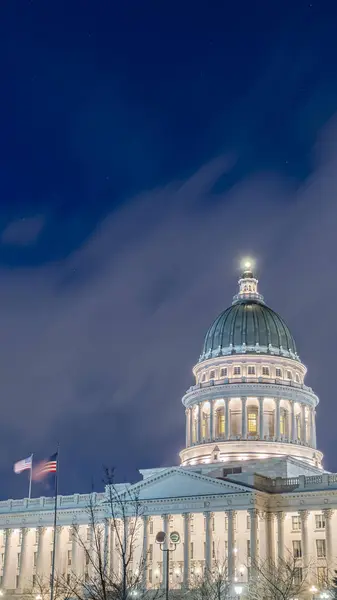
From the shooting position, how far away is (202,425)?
133500 millimetres

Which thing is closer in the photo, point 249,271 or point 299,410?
point 299,410

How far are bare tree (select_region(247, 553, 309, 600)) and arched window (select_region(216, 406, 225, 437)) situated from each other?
1188 inches

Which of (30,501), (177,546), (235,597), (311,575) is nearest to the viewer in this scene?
(235,597)

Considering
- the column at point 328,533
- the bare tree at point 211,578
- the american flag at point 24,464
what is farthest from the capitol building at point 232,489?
the american flag at point 24,464

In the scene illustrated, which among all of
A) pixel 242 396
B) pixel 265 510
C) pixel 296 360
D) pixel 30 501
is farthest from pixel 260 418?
pixel 30 501

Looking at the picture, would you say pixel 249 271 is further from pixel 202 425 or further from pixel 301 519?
pixel 301 519

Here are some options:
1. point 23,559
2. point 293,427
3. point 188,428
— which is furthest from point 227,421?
point 23,559

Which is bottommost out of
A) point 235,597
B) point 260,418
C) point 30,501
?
point 235,597

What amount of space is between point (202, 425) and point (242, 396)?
26.2 ft

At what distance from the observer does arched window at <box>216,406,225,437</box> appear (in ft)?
427

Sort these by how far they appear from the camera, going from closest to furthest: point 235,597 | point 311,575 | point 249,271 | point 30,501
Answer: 1. point 235,597
2. point 311,575
3. point 30,501
4. point 249,271

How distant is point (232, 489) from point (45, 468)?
2330 centimetres

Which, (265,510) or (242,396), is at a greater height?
(242,396)

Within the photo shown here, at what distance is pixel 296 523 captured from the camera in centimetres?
10656
